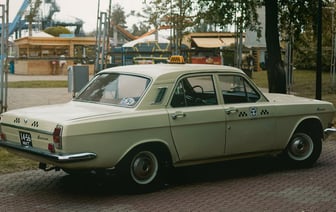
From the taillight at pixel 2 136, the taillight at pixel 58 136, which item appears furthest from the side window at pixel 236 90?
the taillight at pixel 2 136

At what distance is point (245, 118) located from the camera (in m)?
7.99

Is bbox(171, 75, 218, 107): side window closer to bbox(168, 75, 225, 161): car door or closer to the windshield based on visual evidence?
bbox(168, 75, 225, 161): car door

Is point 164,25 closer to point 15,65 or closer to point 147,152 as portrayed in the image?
point 147,152

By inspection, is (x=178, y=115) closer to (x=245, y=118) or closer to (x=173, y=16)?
(x=245, y=118)

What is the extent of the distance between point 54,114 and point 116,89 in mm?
970

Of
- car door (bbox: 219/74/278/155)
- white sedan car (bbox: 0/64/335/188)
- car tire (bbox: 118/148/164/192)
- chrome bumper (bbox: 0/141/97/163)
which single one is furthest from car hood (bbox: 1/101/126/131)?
car door (bbox: 219/74/278/155)

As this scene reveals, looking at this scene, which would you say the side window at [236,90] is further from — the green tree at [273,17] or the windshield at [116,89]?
the green tree at [273,17]

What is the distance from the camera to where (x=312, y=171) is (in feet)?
28.3

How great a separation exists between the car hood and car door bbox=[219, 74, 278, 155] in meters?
1.56

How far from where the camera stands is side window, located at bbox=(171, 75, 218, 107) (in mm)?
7594

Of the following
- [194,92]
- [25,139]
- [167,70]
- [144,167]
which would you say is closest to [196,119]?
[194,92]

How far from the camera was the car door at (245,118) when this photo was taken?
7891 millimetres

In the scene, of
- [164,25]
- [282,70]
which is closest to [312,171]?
[282,70]

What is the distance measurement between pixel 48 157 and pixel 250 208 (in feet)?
7.28
